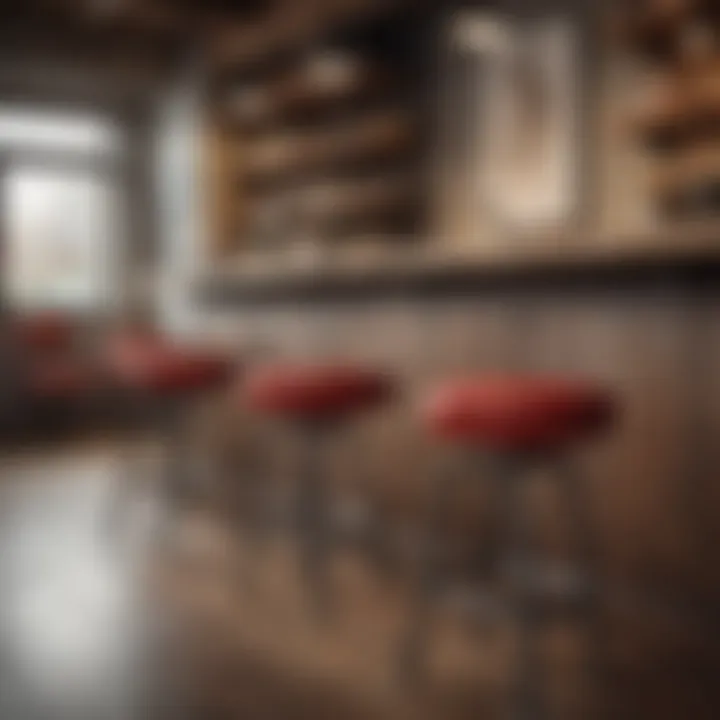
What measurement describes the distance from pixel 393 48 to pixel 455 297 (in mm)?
2784

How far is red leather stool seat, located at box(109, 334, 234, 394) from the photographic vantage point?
285 centimetres

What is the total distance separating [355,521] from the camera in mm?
2857

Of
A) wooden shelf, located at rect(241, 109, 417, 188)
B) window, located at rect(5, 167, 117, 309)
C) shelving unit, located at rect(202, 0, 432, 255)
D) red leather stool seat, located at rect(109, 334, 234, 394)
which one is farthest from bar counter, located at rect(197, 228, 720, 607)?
wooden shelf, located at rect(241, 109, 417, 188)

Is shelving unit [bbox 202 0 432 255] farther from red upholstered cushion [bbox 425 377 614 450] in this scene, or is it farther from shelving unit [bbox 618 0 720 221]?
red upholstered cushion [bbox 425 377 614 450]

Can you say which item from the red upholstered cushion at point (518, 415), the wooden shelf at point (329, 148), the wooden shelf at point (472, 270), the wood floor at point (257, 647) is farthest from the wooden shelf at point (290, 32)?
the red upholstered cushion at point (518, 415)

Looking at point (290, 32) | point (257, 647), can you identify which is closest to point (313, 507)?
point (257, 647)

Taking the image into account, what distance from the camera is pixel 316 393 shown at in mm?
2311

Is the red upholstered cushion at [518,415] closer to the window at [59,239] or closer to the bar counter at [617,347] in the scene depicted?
the bar counter at [617,347]

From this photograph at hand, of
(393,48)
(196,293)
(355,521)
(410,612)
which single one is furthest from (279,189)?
(410,612)

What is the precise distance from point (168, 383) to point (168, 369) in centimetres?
4

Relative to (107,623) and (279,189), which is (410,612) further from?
(279,189)

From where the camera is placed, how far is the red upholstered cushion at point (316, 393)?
2314 millimetres

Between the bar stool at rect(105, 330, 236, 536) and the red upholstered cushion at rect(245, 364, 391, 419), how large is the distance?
18.6 inches

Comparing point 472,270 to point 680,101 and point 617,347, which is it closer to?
point 617,347
